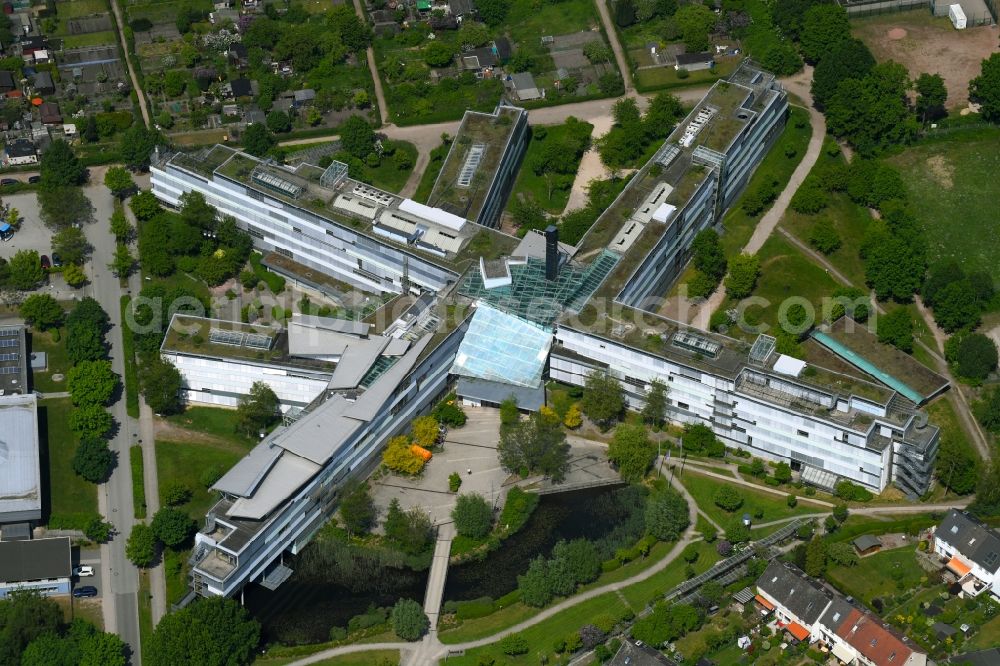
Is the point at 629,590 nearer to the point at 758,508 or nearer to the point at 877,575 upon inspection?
the point at 758,508

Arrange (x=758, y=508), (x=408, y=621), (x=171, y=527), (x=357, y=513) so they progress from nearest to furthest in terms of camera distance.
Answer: (x=408, y=621)
(x=171, y=527)
(x=357, y=513)
(x=758, y=508)

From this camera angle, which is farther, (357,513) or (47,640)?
(357,513)

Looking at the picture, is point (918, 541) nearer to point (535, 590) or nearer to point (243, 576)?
point (535, 590)

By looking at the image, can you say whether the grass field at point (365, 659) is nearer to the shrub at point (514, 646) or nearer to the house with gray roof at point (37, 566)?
the shrub at point (514, 646)

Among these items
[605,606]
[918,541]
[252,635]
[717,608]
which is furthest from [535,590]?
[918,541]

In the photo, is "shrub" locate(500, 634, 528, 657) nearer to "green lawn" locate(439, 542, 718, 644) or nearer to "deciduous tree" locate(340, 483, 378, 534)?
"green lawn" locate(439, 542, 718, 644)

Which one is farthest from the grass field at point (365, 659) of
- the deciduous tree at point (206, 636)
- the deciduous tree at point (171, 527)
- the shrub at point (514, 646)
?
the deciduous tree at point (171, 527)

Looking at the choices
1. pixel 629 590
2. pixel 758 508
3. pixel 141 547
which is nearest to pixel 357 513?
pixel 141 547
